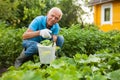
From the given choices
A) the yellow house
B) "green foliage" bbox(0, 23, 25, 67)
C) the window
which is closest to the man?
"green foliage" bbox(0, 23, 25, 67)

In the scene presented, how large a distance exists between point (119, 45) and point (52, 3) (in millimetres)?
10910

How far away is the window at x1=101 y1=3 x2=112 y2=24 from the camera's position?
1892 cm

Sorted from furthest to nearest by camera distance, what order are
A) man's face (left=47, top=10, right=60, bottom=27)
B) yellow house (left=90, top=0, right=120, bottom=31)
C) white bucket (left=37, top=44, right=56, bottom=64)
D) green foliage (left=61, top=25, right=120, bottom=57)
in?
yellow house (left=90, top=0, right=120, bottom=31) → green foliage (left=61, top=25, right=120, bottom=57) → man's face (left=47, top=10, right=60, bottom=27) → white bucket (left=37, top=44, right=56, bottom=64)

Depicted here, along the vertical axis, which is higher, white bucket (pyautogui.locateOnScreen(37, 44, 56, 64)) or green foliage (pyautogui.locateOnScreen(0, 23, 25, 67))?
white bucket (pyautogui.locateOnScreen(37, 44, 56, 64))

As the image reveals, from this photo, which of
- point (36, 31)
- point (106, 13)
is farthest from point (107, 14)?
point (36, 31)

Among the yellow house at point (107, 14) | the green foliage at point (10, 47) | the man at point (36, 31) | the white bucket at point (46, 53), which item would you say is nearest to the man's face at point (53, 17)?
the man at point (36, 31)

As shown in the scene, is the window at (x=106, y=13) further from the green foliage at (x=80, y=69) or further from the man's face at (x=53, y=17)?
the green foliage at (x=80, y=69)

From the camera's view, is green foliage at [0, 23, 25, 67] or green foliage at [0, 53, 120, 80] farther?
green foliage at [0, 23, 25, 67]

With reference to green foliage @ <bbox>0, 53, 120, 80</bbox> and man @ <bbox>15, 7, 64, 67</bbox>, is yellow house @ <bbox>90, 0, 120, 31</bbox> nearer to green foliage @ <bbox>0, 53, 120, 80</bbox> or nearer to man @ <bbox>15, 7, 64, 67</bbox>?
man @ <bbox>15, 7, 64, 67</bbox>

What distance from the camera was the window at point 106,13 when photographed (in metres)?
18.9

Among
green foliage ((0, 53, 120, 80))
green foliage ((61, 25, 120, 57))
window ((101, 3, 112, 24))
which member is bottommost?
window ((101, 3, 112, 24))

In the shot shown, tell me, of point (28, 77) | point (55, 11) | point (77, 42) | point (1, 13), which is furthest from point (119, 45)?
point (28, 77)

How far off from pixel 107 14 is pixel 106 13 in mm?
123

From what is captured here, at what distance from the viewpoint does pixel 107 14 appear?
19.4m
